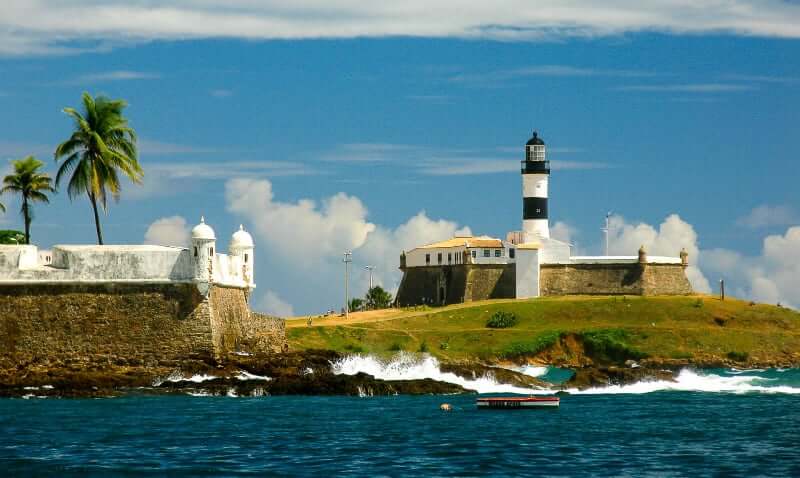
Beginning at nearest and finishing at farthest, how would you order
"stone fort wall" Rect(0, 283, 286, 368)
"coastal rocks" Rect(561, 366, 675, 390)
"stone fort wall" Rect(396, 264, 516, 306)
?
"stone fort wall" Rect(0, 283, 286, 368), "coastal rocks" Rect(561, 366, 675, 390), "stone fort wall" Rect(396, 264, 516, 306)

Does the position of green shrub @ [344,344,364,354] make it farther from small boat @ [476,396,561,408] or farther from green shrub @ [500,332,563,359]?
small boat @ [476,396,561,408]

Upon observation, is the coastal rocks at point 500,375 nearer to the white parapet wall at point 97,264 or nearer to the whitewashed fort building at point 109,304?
the whitewashed fort building at point 109,304

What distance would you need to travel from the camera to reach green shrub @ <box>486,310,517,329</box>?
96.8 meters

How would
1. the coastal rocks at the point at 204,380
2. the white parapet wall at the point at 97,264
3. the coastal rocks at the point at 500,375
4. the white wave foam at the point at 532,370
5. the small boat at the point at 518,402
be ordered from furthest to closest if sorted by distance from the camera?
1. the white wave foam at the point at 532,370
2. the coastal rocks at the point at 500,375
3. the white parapet wall at the point at 97,264
4. the coastal rocks at the point at 204,380
5. the small boat at the point at 518,402

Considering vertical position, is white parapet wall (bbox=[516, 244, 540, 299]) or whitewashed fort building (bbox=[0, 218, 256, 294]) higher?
white parapet wall (bbox=[516, 244, 540, 299])

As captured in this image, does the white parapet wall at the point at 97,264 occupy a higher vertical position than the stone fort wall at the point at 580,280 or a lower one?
lower

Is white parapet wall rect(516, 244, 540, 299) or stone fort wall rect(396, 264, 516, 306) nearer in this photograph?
white parapet wall rect(516, 244, 540, 299)

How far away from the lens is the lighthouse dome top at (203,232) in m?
61.7

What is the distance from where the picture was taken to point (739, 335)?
96.4m

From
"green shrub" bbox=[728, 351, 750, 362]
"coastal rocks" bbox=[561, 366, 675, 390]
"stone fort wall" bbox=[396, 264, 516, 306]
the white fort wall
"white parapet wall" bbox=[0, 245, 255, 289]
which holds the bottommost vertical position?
"coastal rocks" bbox=[561, 366, 675, 390]

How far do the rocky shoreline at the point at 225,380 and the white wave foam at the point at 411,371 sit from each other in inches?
30.4

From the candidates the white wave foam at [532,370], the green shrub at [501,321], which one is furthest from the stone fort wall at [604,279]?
the white wave foam at [532,370]

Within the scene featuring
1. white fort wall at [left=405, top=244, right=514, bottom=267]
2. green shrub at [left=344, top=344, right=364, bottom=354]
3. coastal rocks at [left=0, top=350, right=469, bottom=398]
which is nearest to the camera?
coastal rocks at [left=0, top=350, right=469, bottom=398]

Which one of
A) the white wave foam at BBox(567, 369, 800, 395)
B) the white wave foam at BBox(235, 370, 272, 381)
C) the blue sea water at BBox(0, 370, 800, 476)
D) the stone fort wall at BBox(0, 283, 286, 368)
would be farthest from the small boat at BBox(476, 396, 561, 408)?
the stone fort wall at BBox(0, 283, 286, 368)
